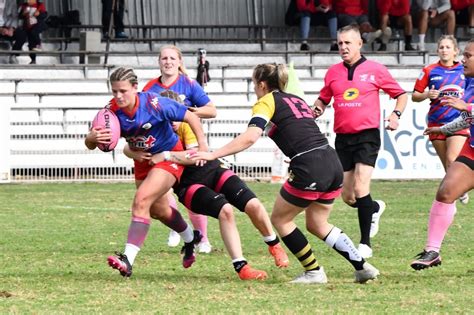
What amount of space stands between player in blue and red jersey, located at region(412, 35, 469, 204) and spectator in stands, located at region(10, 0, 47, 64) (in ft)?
46.8

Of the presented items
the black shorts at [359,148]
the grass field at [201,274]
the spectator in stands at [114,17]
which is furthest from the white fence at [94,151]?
the black shorts at [359,148]

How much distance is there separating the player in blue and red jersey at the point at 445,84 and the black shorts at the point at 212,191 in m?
4.19

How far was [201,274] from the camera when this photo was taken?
9953mm

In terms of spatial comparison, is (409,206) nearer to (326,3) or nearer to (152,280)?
(152,280)

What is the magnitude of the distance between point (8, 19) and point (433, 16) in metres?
9.94

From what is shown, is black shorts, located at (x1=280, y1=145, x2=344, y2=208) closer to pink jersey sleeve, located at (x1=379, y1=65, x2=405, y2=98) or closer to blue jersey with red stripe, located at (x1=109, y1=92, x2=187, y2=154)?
blue jersey with red stripe, located at (x1=109, y1=92, x2=187, y2=154)

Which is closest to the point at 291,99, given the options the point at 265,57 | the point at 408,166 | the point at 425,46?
the point at 408,166

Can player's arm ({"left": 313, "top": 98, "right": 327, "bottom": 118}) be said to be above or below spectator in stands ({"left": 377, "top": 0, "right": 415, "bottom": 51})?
above

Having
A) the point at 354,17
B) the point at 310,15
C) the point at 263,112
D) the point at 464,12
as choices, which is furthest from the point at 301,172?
the point at 464,12

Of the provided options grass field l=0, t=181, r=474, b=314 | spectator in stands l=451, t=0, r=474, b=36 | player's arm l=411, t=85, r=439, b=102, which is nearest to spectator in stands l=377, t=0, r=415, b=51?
spectator in stands l=451, t=0, r=474, b=36

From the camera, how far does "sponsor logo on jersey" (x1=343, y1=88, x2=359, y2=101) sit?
1148cm

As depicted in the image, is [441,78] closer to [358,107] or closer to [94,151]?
[358,107]

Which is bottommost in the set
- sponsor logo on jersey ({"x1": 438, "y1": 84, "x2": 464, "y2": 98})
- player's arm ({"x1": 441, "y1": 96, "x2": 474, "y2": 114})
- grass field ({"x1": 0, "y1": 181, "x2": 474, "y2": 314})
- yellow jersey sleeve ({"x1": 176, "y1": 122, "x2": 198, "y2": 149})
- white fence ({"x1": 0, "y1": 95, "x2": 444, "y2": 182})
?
white fence ({"x1": 0, "y1": 95, "x2": 444, "y2": 182})

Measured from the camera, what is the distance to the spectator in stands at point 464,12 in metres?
29.5
